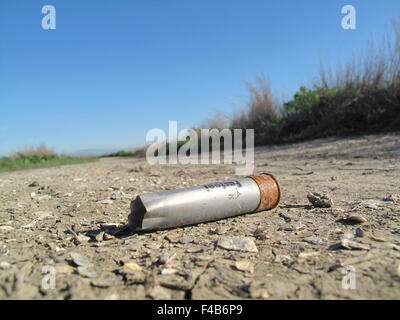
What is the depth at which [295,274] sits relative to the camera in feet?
3.64

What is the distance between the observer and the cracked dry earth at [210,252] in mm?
1039

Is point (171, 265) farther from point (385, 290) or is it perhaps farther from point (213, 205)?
point (385, 290)

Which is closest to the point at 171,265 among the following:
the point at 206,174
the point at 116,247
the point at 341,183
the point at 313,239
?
the point at 116,247

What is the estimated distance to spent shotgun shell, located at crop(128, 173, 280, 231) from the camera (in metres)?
1.57

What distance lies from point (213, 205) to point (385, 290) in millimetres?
995

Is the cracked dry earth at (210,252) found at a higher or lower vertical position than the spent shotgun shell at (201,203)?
lower

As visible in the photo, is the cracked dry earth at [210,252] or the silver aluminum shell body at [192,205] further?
the silver aluminum shell body at [192,205]

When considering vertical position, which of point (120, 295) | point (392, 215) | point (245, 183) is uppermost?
point (245, 183)

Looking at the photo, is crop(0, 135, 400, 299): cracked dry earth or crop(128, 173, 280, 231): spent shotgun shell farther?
crop(128, 173, 280, 231): spent shotgun shell

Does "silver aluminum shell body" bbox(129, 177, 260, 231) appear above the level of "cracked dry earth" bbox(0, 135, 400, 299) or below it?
above

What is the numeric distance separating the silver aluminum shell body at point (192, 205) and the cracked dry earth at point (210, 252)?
0.08m

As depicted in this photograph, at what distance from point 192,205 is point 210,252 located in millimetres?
372

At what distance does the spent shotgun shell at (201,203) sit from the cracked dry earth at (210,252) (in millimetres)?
76

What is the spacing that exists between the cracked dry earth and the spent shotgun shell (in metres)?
0.08
